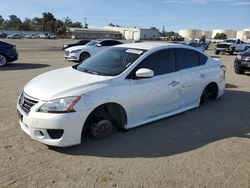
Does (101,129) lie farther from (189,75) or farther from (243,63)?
(243,63)

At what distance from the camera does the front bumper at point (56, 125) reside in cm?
430

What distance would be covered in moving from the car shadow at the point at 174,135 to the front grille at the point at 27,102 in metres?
0.75

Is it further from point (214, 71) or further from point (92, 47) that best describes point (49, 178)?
point (92, 47)

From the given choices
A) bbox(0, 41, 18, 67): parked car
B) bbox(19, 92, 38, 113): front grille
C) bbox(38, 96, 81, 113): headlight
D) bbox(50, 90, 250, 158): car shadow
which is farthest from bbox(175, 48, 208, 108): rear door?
bbox(0, 41, 18, 67): parked car

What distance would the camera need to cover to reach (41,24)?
133625 mm

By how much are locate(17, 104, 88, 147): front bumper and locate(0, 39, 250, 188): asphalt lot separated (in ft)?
0.68

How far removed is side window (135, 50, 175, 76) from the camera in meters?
5.64

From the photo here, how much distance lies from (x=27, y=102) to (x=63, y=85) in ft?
2.02

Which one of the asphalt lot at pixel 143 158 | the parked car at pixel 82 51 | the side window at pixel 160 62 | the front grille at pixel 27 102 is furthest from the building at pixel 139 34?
the front grille at pixel 27 102

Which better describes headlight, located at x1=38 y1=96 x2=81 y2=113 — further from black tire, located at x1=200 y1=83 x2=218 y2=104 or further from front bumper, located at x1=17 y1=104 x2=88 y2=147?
black tire, located at x1=200 y1=83 x2=218 y2=104

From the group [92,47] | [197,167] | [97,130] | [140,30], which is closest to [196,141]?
[197,167]

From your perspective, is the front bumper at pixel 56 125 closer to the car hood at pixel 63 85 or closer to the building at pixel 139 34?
the car hood at pixel 63 85

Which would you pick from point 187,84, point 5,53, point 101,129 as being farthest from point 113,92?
point 5,53

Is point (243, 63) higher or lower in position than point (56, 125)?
lower
